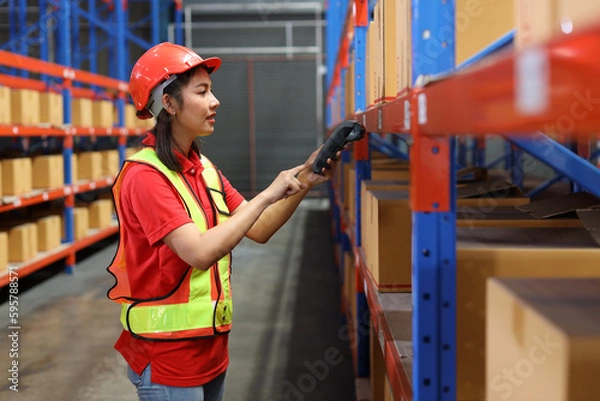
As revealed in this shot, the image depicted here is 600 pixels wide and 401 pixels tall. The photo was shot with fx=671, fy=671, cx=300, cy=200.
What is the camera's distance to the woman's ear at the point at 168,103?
202 cm

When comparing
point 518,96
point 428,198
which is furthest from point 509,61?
point 428,198

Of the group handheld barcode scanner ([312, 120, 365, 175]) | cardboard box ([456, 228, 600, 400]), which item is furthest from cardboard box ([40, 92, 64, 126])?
cardboard box ([456, 228, 600, 400])

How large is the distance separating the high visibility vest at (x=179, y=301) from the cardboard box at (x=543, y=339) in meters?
1.10

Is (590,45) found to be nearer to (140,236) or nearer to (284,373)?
(140,236)

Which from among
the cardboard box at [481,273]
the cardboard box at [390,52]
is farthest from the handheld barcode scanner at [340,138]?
the cardboard box at [481,273]

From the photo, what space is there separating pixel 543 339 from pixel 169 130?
1.46 m

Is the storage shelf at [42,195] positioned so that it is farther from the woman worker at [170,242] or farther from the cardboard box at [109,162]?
the woman worker at [170,242]

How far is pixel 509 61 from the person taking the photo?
607 mm

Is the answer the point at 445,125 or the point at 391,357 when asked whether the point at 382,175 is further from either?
the point at 445,125

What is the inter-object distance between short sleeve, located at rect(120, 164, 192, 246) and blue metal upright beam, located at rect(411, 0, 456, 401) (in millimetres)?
786

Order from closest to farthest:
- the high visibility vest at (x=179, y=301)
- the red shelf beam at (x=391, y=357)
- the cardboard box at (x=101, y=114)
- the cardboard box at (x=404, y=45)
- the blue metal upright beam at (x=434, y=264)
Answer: the blue metal upright beam at (x=434, y=264)
the cardboard box at (x=404, y=45)
the red shelf beam at (x=391, y=357)
the high visibility vest at (x=179, y=301)
the cardboard box at (x=101, y=114)

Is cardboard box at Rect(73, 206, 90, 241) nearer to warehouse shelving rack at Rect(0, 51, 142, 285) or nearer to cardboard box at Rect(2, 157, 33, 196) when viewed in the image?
warehouse shelving rack at Rect(0, 51, 142, 285)

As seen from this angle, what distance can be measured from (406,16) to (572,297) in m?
0.76

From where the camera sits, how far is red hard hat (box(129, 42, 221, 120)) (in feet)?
6.54
